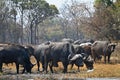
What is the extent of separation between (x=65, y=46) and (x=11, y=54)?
3.27m

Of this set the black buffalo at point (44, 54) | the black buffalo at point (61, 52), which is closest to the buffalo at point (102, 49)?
the black buffalo at point (44, 54)

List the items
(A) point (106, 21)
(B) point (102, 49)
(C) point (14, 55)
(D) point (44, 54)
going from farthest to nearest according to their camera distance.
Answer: (A) point (106, 21)
(B) point (102, 49)
(D) point (44, 54)
(C) point (14, 55)

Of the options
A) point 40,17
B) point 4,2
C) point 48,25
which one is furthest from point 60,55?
point 48,25

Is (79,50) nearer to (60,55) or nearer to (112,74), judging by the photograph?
(60,55)

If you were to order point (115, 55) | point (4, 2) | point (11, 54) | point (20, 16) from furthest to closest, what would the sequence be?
point (20, 16), point (4, 2), point (115, 55), point (11, 54)

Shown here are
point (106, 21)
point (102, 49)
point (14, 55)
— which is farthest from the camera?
point (106, 21)

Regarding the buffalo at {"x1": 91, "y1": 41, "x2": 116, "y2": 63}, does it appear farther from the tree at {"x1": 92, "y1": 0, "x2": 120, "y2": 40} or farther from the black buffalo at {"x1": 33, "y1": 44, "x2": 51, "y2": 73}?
the tree at {"x1": 92, "y1": 0, "x2": 120, "y2": 40}

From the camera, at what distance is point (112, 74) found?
21.5 m

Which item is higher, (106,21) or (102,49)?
(106,21)

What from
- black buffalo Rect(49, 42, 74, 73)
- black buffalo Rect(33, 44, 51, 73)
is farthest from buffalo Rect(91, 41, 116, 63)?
black buffalo Rect(49, 42, 74, 73)

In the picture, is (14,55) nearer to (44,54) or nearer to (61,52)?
(44,54)

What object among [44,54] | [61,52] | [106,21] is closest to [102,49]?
[44,54]

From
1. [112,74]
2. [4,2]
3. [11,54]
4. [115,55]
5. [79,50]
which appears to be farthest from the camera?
[4,2]

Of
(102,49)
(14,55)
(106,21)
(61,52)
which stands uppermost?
(106,21)
